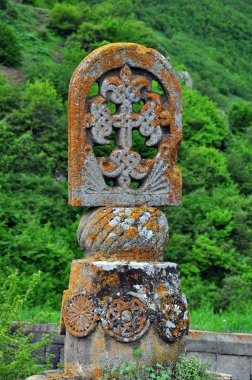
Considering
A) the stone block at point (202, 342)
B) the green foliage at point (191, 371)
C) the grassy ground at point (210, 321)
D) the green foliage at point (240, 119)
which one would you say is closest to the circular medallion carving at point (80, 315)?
the green foliage at point (191, 371)

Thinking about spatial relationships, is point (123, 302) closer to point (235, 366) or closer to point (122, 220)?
point (122, 220)

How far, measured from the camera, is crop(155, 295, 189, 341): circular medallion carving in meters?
6.29

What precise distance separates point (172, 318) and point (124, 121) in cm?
162

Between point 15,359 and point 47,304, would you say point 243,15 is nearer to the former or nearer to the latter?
point 47,304

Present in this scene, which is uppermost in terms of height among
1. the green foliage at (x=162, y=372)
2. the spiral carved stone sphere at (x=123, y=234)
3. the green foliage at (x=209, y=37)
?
the green foliage at (x=209, y=37)

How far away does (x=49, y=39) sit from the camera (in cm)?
3238

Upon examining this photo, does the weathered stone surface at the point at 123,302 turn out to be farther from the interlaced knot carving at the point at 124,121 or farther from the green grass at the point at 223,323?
the green grass at the point at 223,323

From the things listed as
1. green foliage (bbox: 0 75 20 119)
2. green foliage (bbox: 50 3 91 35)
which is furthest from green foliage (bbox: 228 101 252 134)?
green foliage (bbox: 0 75 20 119)

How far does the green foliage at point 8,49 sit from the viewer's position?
2587cm

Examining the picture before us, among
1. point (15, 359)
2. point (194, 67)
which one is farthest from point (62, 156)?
point (194, 67)

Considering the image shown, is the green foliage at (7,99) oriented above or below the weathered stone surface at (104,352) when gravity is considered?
above

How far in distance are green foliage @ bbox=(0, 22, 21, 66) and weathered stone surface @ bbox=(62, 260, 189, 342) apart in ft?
66.5

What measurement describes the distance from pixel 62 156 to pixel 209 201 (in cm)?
355

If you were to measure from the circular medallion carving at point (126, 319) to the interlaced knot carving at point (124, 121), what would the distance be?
97 centimetres
